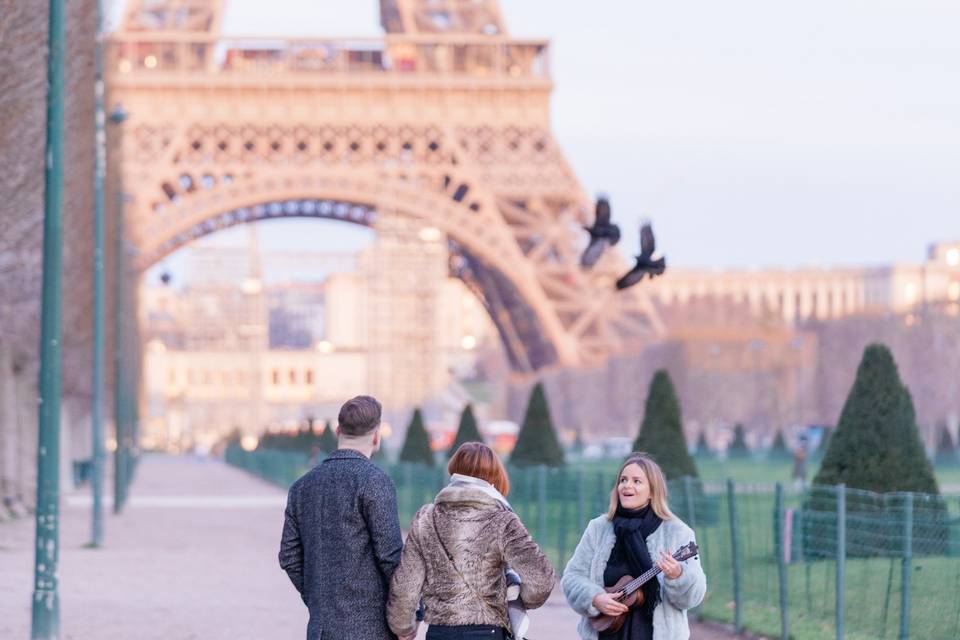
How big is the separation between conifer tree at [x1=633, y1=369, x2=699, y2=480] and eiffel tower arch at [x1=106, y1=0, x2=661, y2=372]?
38.3 metres

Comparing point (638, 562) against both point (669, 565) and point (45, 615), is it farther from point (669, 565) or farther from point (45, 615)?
point (45, 615)

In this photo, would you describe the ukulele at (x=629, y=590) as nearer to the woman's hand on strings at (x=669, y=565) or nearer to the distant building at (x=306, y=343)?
the woman's hand on strings at (x=669, y=565)

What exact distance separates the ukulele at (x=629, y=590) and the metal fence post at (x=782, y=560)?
19.3ft

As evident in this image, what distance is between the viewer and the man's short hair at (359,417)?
7582mm

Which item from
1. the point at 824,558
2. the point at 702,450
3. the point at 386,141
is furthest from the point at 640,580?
the point at 386,141

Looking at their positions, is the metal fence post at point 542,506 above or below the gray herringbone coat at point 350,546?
below

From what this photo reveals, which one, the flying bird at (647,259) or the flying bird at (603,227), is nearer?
the flying bird at (647,259)

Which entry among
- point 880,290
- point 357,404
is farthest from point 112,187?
point 880,290

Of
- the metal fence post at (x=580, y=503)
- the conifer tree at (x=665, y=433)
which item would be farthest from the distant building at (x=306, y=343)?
the metal fence post at (x=580, y=503)

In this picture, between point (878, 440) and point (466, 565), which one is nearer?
point (466, 565)

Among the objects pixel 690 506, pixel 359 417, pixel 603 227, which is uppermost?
pixel 603 227

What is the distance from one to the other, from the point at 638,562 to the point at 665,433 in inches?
624

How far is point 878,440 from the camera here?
16.6 meters

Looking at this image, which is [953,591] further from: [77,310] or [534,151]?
[534,151]
